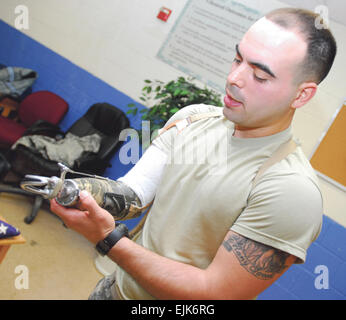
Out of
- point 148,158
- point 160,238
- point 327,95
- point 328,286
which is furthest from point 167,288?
point 327,95

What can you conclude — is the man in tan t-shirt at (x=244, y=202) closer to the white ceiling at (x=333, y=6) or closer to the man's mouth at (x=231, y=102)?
the man's mouth at (x=231, y=102)

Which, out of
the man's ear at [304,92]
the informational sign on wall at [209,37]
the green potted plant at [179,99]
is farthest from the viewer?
the informational sign on wall at [209,37]

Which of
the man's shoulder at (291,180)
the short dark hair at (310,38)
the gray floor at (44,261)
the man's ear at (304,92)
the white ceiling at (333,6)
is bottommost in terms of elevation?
the gray floor at (44,261)

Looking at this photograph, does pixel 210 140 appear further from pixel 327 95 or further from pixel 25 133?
pixel 25 133

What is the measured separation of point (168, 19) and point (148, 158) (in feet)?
8.11

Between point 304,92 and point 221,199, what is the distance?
358mm

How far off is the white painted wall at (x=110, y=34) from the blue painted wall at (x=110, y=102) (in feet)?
0.33

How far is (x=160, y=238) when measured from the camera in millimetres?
959

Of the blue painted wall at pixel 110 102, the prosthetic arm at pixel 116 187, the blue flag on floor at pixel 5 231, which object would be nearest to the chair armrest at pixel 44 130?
the blue painted wall at pixel 110 102

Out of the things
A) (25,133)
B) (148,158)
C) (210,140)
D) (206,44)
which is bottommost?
(25,133)

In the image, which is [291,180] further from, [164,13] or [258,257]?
[164,13]

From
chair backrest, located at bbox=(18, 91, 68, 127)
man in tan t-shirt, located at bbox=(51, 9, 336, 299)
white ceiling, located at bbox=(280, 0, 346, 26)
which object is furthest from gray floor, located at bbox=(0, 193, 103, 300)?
white ceiling, located at bbox=(280, 0, 346, 26)

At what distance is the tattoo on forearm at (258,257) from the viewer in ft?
2.57

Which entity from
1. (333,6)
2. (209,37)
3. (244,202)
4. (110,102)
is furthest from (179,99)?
(244,202)
